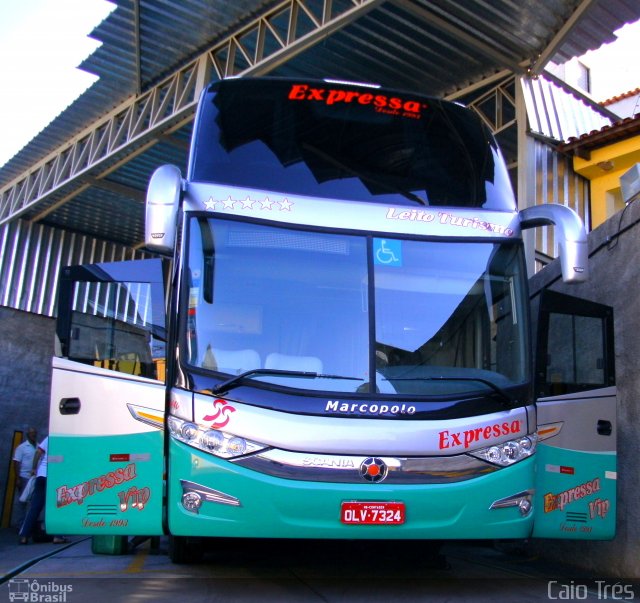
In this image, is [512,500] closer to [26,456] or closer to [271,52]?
[26,456]

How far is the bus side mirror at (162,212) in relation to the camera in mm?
5777

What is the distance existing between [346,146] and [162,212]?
1.75m

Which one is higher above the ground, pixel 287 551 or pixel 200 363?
pixel 200 363

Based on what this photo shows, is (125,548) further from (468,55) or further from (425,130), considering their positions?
(468,55)

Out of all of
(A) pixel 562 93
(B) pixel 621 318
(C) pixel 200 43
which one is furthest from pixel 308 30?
(B) pixel 621 318

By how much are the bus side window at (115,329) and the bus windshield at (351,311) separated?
1.51 feet

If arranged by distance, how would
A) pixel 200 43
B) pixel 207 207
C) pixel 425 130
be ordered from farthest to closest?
pixel 200 43, pixel 425 130, pixel 207 207

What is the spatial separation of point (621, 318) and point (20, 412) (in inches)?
377

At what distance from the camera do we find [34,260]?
2164cm

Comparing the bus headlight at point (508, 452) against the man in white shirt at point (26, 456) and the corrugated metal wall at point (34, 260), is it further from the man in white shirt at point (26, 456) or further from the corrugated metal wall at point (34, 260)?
the corrugated metal wall at point (34, 260)

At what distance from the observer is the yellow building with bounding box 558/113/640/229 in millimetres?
14148

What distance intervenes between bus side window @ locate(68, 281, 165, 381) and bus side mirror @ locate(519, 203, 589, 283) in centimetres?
300

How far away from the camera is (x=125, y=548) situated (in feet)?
26.1

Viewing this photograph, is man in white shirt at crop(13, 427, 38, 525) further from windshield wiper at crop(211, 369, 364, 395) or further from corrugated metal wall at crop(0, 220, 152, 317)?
corrugated metal wall at crop(0, 220, 152, 317)
